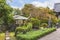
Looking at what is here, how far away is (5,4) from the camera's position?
13258mm

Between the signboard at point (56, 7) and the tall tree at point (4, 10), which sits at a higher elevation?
the tall tree at point (4, 10)

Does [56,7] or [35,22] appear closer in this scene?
[35,22]

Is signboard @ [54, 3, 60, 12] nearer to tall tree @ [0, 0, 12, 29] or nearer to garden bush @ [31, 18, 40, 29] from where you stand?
garden bush @ [31, 18, 40, 29]

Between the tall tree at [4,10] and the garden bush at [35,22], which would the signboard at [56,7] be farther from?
the tall tree at [4,10]

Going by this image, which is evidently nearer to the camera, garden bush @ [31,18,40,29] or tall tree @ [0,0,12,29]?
tall tree @ [0,0,12,29]

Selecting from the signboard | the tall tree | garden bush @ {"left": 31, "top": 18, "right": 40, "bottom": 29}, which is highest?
the tall tree

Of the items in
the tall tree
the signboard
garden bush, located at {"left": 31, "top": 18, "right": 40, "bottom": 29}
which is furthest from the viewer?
the signboard

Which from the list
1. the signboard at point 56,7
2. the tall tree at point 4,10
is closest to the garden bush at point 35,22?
the tall tree at point 4,10

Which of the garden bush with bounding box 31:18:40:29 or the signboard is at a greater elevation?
the signboard

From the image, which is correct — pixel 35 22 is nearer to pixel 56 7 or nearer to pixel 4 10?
pixel 4 10

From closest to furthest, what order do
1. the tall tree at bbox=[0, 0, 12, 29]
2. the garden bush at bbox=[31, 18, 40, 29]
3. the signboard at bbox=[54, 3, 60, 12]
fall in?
the tall tree at bbox=[0, 0, 12, 29]
the garden bush at bbox=[31, 18, 40, 29]
the signboard at bbox=[54, 3, 60, 12]

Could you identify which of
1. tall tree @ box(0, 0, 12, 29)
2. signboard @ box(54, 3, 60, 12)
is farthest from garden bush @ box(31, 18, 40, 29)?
signboard @ box(54, 3, 60, 12)

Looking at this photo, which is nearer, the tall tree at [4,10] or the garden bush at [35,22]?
the tall tree at [4,10]

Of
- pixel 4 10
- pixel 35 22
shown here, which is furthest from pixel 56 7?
pixel 4 10
